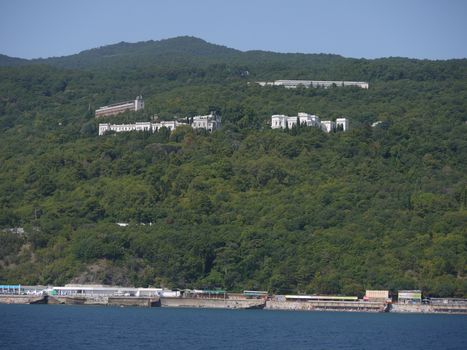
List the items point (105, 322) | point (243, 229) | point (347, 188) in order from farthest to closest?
point (347, 188) → point (243, 229) → point (105, 322)

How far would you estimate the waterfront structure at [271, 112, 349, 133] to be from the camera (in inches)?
7436

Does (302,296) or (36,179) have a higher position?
(36,179)

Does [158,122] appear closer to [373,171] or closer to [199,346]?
[373,171]

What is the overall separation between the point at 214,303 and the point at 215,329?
34.3 meters

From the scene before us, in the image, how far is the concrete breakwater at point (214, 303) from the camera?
136750mm

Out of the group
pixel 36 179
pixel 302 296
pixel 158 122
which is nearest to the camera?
pixel 302 296

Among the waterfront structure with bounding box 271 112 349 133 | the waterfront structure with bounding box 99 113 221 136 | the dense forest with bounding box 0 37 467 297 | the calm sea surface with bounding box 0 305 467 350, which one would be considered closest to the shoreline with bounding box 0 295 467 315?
the calm sea surface with bounding box 0 305 467 350

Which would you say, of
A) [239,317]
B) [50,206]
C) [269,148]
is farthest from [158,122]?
[239,317]

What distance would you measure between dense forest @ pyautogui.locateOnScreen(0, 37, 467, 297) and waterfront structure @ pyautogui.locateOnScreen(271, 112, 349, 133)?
7.96 feet

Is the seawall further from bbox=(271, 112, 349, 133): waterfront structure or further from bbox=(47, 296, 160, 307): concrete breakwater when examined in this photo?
bbox=(271, 112, 349, 133): waterfront structure

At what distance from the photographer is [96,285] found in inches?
5541

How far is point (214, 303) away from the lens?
138m

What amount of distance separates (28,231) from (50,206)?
996cm

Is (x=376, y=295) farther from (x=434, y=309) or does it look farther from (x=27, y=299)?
(x=27, y=299)
